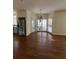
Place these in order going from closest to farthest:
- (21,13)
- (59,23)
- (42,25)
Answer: (21,13) → (59,23) → (42,25)

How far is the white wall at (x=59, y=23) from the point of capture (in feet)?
41.7

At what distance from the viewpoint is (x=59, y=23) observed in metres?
13.0

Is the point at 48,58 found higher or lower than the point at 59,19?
lower

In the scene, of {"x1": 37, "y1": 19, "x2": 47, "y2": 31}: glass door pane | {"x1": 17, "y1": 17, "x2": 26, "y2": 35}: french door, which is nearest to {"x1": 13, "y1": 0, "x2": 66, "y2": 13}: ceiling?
{"x1": 17, "y1": 17, "x2": 26, "y2": 35}: french door

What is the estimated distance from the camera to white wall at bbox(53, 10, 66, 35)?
41.7 feet

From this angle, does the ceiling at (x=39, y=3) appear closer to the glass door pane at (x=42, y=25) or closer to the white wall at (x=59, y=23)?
the white wall at (x=59, y=23)

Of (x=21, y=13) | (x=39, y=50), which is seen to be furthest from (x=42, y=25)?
(x=39, y=50)

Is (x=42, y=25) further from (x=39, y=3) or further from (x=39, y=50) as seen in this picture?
(x=39, y=50)

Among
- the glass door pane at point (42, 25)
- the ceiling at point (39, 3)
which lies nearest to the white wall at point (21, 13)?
the ceiling at point (39, 3)
